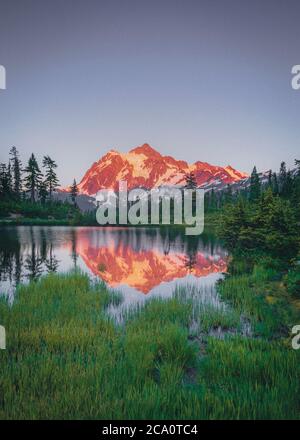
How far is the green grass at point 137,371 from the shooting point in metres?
3.93

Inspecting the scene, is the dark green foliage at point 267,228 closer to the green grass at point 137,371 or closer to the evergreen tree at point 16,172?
the green grass at point 137,371

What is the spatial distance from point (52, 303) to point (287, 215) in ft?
47.9

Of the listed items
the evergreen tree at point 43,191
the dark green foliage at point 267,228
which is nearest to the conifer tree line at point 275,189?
the dark green foliage at point 267,228

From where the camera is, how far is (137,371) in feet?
16.2

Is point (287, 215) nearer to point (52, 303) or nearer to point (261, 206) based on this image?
point (261, 206)

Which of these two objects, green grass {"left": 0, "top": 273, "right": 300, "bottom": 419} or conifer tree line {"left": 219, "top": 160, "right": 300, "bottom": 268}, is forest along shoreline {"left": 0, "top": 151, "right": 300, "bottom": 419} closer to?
green grass {"left": 0, "top": 273, "right": 300, "bottom": 419}

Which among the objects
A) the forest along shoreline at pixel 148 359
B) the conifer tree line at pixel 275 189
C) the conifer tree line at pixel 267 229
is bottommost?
the forest along shoreline at pixel 148 359

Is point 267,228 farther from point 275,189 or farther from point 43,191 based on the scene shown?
point 43,191

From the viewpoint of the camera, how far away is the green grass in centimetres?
393

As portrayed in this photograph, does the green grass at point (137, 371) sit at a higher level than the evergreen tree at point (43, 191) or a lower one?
lower

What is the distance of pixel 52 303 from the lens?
9398 mm

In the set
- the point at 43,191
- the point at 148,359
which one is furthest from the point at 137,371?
the point at 43,191

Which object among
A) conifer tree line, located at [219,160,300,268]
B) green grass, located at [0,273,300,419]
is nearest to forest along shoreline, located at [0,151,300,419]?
green grass, located at [0,273,300,419]
